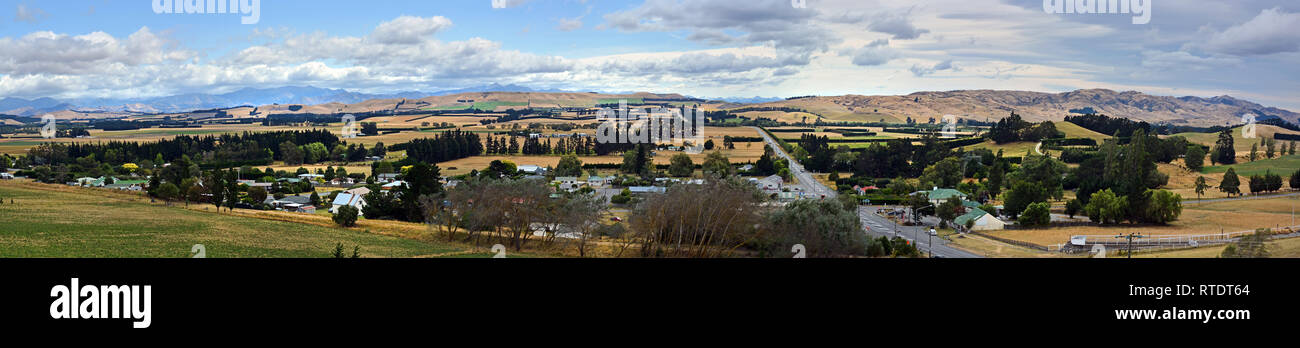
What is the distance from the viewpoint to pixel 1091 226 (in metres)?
43.7

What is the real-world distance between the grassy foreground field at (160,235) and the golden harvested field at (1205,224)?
103ft

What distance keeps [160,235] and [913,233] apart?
120ft

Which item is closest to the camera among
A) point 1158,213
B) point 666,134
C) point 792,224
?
point 792,224

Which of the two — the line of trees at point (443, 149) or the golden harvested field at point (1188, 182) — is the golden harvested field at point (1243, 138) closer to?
the golden harvested field at point (1188, 182)

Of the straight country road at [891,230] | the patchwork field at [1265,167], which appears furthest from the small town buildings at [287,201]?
the patchwork field at [1265,167]

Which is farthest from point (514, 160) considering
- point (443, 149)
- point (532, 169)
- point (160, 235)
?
point (160, 235)

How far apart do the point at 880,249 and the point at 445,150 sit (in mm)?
69971

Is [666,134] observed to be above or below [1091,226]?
above

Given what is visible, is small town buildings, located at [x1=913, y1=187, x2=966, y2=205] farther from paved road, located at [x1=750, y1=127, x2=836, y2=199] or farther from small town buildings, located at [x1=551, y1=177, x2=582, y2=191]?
small town buildings, located at [x1=551, y1=177, x2=582, y2=191]

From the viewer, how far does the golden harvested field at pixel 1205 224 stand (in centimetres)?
3829

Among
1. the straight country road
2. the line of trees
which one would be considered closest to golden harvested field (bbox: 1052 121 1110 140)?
the straight country road

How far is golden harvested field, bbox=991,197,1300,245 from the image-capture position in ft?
126
